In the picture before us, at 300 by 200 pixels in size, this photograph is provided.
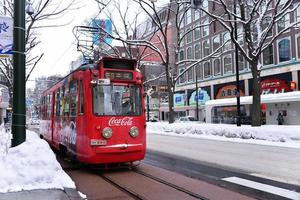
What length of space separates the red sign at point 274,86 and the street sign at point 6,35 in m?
44.1

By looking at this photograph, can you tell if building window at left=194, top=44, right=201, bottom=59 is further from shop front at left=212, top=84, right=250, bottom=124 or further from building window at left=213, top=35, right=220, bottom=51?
shop front at left=212, top=84, right=250, bottom=124

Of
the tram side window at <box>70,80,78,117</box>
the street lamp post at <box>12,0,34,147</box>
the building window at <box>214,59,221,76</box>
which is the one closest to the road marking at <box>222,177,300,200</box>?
the tram side window at <box>70,80,78,117</box>

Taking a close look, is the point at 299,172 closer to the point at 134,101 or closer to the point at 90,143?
the point at 134,101

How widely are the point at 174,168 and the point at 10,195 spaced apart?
613 cm

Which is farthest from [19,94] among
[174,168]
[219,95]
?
[219,95]

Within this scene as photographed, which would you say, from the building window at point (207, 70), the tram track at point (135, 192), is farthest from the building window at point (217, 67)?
the tram track at point (135, 192)

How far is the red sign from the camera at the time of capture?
49281 mm

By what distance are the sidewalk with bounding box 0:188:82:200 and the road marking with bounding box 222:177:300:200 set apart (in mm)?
4030

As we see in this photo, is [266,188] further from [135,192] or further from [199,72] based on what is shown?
[199,72]

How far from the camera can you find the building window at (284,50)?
4972 centimetres

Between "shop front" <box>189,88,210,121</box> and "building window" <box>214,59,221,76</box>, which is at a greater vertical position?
"building window" <box>214,59,221,76</box>

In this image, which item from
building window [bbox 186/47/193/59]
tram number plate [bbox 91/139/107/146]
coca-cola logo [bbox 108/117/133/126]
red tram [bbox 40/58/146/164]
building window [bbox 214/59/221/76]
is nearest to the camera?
tram number plate [bbox 91/139/107/146]

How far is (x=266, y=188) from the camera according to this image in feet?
28.6

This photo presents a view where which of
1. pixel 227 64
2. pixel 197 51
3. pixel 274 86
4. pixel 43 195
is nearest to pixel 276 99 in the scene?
pixel 274 86
